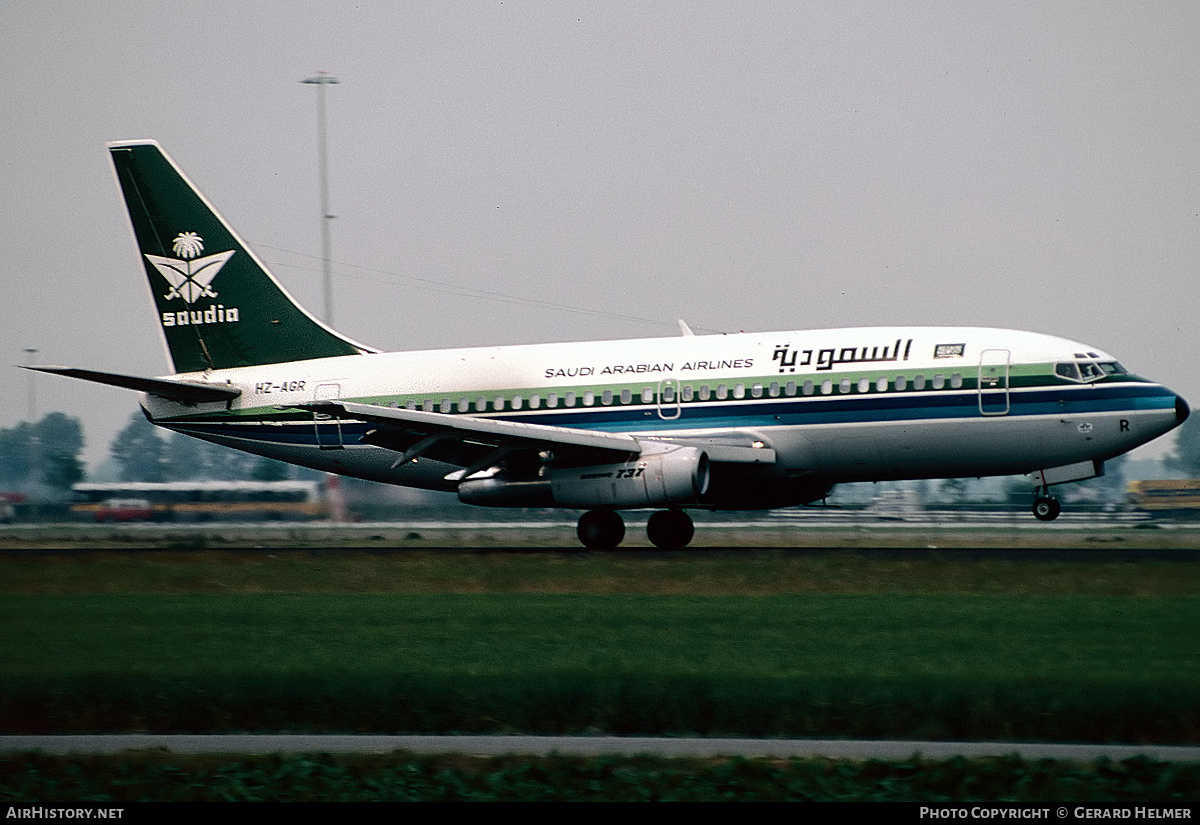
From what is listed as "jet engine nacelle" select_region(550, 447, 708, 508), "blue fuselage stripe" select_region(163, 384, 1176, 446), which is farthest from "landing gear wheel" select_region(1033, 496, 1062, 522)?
"jet engine nacelle" select_region(550, 447, 708, 508)

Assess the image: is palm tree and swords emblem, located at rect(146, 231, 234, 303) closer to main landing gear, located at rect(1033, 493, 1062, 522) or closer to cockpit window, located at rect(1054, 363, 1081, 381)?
cockpit window, located at rect(1054, 363, 1081, 381)

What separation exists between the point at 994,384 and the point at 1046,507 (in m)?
2.81

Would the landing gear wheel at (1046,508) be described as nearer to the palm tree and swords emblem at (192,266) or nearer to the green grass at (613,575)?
the green grass at (613,575)

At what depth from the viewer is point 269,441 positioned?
35469mm

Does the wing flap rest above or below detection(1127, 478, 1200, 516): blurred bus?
above

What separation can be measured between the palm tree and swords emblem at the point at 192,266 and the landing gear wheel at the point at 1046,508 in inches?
799

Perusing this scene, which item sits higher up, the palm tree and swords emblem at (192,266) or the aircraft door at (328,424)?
the palm tree and swords emblem at (192,266)

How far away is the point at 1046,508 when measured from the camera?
29.8 m

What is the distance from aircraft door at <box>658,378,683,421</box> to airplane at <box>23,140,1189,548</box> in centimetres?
3

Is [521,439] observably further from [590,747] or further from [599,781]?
[599,781]

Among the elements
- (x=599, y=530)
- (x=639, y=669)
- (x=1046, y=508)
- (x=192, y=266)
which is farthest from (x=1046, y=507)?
(x=192, y=266)

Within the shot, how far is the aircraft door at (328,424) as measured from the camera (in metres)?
34.6

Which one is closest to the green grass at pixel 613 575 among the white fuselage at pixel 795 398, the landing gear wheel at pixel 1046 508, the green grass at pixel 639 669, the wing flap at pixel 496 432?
the landing gear wheel at pixel 1046 508

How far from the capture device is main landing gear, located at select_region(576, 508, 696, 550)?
3177 cm
